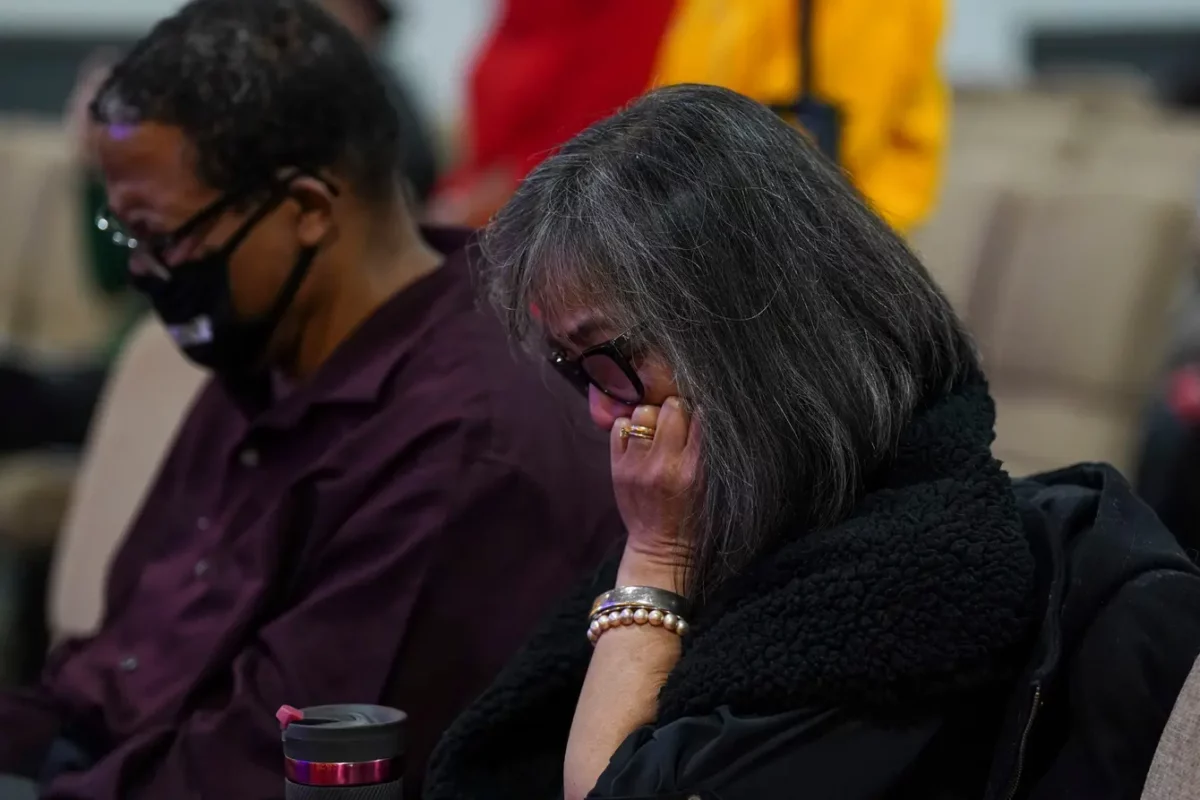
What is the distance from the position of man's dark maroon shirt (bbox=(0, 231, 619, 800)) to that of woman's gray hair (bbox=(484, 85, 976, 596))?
0.71ft

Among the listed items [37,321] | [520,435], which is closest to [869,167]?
[520,435]

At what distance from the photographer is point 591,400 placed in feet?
3.67

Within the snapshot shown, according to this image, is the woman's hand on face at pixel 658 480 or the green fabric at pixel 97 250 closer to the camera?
the woman's hand on face at pixel 658 480

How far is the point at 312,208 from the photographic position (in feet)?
4.54

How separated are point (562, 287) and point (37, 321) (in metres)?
3.36

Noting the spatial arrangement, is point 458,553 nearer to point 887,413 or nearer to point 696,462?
point 696,462

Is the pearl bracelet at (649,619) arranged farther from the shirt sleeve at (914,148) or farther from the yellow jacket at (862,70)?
the shirt sleeve at (914,148)

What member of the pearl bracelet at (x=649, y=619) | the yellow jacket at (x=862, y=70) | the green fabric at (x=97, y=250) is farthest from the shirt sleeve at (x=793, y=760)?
the green fabric at (x=97, y=250)

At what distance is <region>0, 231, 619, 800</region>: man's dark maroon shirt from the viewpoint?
1.21 meters

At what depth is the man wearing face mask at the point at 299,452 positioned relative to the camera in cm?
122

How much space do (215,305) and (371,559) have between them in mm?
313

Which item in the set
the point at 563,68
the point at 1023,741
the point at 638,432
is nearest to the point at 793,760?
the point at 1023,741

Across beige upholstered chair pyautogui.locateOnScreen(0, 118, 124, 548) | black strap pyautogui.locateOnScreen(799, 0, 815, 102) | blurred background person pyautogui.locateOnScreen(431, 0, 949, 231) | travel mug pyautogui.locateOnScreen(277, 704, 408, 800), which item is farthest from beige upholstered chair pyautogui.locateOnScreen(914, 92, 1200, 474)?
beige upholstered chair pyautogui.locateOnScreen(0, 118, 124, 548)

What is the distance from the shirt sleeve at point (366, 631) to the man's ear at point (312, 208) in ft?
0.87
